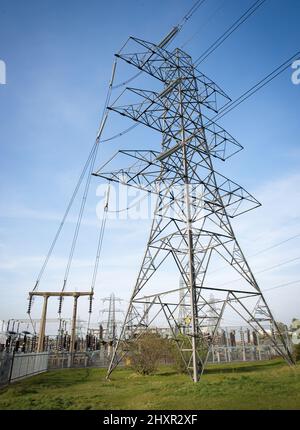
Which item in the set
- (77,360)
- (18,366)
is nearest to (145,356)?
(18,366)

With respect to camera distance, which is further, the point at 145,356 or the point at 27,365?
the point at 27,365

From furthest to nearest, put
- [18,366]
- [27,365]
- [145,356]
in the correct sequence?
[27,365] → [145,356] → [18,366]

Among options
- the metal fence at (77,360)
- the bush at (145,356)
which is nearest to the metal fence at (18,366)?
the metal fence at (77,360)

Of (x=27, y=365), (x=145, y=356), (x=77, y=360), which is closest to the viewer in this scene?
(x=145, y=356)

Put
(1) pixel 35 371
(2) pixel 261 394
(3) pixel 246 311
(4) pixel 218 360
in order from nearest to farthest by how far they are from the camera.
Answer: (2) pixel 261 394 < (3) pixel 246 311 < (1) pixel 35 371 < (4) pixel 218 360

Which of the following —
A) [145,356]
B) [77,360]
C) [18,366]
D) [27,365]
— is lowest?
[77,360]

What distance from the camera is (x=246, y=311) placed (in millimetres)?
12852

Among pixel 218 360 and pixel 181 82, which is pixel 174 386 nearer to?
pixel 181 82

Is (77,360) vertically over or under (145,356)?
under

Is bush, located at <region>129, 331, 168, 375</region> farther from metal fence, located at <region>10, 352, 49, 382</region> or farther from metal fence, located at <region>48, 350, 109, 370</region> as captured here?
metal fence, located at <region>48, 350, 109, 370</region>

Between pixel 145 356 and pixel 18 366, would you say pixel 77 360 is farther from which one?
pixel 145 356

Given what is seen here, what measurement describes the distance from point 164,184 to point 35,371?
685 inches

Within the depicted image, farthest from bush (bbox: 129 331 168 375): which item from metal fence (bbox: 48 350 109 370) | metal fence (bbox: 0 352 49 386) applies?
metal fence (bbox: 48 350 109 370)
